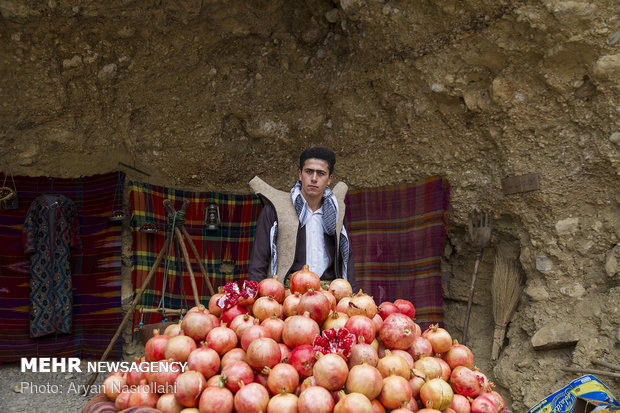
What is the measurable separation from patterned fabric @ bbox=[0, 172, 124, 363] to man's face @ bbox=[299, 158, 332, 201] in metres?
2.61

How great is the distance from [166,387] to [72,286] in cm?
351

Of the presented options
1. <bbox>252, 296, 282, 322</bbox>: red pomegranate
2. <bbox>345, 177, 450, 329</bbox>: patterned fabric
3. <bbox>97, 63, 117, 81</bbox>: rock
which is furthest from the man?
<bbox>97, 63, 117, 81</bbox>: rock

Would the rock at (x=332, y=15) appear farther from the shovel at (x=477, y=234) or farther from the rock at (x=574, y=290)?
the rock at (x=574, y=290)

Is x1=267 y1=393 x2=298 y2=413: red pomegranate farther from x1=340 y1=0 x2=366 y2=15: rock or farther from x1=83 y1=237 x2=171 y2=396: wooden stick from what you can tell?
x1=340 y1=0 x2=366 y2=15: rock

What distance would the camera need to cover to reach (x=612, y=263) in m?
3.45

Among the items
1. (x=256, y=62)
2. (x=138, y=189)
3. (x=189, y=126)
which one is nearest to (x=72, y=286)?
(x=138, y=189)

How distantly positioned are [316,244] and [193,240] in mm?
2230

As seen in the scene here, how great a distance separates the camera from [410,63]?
14.3 ft

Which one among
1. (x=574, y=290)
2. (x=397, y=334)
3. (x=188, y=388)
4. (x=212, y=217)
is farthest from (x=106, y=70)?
(x=574, y=290)

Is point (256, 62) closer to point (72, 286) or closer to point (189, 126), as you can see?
point (189, 126)

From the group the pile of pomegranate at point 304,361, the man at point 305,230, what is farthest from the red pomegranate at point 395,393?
the man at point 305,230

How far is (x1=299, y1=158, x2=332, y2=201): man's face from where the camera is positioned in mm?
2869

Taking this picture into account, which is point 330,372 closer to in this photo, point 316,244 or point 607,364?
point 316,244

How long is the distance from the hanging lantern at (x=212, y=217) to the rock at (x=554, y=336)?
2936mm
